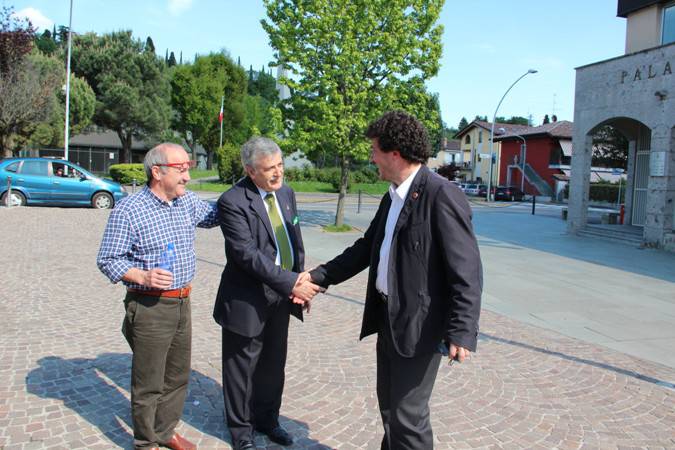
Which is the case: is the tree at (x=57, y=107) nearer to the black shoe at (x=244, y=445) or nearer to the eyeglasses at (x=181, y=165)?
the eyeglasses at (x=181, y=165)

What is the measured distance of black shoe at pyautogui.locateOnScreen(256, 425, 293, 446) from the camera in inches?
134

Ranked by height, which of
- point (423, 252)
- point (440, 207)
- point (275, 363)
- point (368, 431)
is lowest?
point (368, 431)

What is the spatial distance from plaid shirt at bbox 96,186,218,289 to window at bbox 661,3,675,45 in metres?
16.8

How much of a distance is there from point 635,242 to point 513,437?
41.9 ft

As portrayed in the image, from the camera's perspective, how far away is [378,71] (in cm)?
1552

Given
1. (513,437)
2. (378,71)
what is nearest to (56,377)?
(513,437)

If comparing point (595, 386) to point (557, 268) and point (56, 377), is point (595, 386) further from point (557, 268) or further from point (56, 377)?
point (557, 268)

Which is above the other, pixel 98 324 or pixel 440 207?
Answer: pixel 440 207

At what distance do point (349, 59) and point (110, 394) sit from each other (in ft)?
39.8

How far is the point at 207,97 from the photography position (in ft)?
167

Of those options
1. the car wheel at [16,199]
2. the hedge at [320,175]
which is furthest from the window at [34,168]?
the hedge at [320,175]

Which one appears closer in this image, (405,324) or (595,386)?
(405,324)

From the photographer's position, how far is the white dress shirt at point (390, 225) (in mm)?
2613

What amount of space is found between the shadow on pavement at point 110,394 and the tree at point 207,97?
159ft
